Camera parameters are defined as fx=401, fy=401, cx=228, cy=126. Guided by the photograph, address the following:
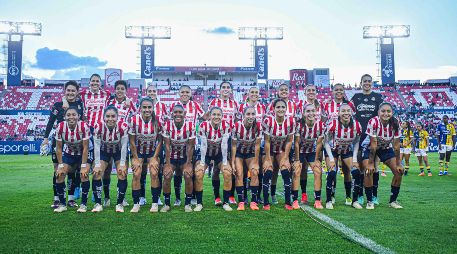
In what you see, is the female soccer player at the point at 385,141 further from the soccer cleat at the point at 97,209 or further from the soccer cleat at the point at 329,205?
the soccer cleat at the point at 97,209

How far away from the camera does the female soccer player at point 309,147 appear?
7.15 metres

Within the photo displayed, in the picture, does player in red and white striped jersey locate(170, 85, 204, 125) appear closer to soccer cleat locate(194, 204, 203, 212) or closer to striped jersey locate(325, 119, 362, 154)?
soccer cleat locate(194, 204, 203, 212)

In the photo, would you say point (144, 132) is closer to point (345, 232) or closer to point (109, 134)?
point (109, 134)

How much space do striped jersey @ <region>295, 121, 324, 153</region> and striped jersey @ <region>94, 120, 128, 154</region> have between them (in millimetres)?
3126

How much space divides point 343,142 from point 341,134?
16cm

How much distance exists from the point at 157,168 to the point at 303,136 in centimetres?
273

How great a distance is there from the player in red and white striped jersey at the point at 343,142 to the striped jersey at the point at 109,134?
3.65 meters

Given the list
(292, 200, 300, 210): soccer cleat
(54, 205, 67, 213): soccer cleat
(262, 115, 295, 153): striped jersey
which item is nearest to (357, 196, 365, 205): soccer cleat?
(292, 200, 300, 210): soccer cleat

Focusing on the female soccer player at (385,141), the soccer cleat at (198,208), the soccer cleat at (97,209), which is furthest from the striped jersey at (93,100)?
the female soccer player at (385,141)

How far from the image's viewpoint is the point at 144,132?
698 centimetres

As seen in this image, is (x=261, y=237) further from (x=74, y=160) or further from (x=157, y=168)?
(x=74, y=160)

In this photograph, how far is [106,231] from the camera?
522 cm

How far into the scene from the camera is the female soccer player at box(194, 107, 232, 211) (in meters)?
6.97

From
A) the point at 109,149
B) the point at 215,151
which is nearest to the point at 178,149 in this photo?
the point at 215,151
